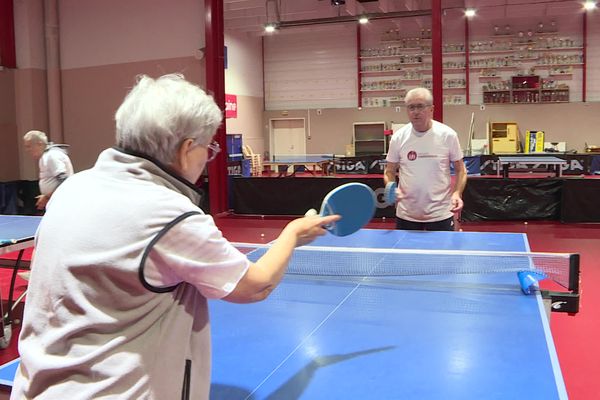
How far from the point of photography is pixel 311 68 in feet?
60.6

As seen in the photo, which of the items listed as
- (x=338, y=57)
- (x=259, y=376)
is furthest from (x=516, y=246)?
(x=338, y=57)

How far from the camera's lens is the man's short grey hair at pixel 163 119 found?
123 centimetres

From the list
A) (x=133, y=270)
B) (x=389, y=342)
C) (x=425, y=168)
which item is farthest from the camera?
(x=425, y=168)

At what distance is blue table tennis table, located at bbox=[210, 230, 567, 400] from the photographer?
162cm

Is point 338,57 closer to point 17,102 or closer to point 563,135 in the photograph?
point 563,135

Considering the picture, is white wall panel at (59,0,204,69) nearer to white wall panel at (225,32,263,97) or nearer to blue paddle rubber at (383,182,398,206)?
white wall panel at (225,32,263,97)

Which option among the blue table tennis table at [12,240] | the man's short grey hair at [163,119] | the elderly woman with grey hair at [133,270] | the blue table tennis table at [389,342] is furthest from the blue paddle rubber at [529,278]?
the blue table tennis table at [12,240]

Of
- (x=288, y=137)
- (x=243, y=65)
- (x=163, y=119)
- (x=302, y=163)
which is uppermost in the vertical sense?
(x=243, y=65)

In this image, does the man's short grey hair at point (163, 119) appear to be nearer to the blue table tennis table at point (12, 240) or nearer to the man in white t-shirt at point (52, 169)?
the blue table tennis table at point (12, 240)

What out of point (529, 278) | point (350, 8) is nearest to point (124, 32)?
point (350, 8)

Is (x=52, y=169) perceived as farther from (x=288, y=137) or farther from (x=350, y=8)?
(x=288, y=137)

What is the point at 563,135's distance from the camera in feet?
52.7

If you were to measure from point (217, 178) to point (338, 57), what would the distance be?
906 centimetres

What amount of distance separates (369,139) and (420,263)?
580 inches
